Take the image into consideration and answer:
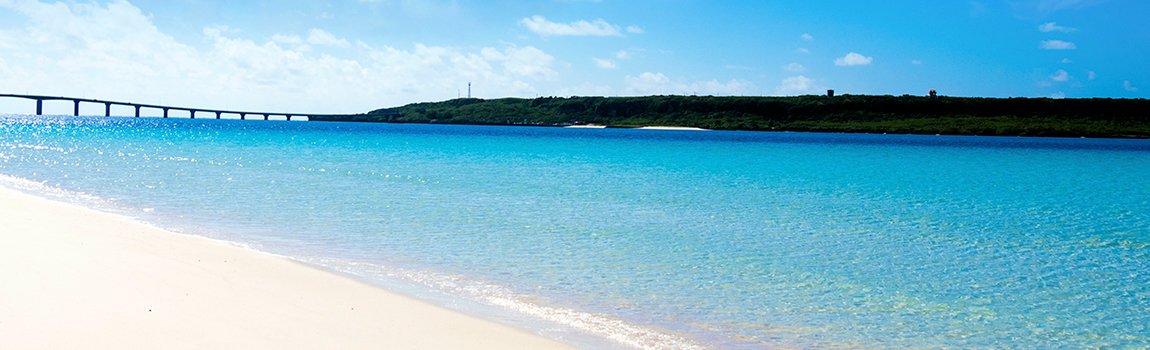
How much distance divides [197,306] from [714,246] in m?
7.45

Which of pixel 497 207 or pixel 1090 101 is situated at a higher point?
pixel 1090 101

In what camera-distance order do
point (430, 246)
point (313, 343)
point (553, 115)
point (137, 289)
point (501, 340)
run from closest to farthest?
point (313, 343) → point (501, 340) → point (137, 289) → point (430, 246) → point (553, 115)

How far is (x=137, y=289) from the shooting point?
8.23 metres

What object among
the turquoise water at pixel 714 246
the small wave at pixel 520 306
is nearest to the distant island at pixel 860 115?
the turquoise water at pixel 714 246

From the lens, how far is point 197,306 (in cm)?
770

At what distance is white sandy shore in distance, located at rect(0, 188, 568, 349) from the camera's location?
258 inches

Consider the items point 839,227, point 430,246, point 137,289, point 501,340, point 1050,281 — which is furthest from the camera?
point 839,227

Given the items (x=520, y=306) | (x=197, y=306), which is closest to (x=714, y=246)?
(x=520, y=306)

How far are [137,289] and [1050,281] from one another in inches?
390

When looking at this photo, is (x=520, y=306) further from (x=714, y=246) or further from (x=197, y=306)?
(x=714, y=246)

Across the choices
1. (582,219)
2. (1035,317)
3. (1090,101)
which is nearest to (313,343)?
(1035,317)

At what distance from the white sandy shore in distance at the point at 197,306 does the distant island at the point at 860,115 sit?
135m

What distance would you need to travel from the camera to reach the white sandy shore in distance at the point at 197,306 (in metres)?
6.56

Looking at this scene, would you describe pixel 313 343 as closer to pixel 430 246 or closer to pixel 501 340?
pixel 501 340
